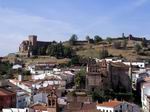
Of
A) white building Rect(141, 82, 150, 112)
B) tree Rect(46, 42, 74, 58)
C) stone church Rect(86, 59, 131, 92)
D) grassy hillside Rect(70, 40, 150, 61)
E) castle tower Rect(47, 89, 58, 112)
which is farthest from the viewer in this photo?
grassy hillside Rect(70, 40, 150, 61)

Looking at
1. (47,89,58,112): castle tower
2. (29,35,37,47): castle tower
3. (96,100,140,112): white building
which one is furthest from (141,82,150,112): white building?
(29,35,37,47): castle tower

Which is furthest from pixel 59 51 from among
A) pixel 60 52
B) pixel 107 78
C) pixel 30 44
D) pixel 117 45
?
pixel 107 78

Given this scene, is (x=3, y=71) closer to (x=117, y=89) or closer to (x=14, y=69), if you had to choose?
(x=14, y=69)

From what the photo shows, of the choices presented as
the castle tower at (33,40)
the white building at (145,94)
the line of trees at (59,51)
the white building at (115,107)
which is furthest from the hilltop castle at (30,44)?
the white building at (115,107)

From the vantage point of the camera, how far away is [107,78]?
180 ft

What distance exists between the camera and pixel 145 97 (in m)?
51.6

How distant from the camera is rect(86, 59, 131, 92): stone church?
174 feet

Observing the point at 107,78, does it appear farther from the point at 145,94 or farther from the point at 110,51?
the point at 110,51

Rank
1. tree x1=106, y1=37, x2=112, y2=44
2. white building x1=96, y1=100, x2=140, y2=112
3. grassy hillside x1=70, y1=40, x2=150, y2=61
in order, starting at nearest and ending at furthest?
white building x1=96, y1=100, x2=140, y2=112 → grassy hillside x1=70, y1=40, x2=150, y2=61 → tree x1=106, y1=37, x2=112, y2=44

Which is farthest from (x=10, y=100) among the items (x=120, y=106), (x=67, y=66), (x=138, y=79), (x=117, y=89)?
(x=67, y=66)

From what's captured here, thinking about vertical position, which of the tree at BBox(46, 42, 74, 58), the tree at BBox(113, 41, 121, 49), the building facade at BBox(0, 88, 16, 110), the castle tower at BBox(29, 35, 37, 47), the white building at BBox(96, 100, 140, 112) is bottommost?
the white building at BBox(96, 100, 140, 112)

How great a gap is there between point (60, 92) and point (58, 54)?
40.9 metres

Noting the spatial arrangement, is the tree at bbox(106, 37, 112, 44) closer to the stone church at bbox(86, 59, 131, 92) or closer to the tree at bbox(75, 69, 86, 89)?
the stone church at bbox(86, 59, 131, 92)

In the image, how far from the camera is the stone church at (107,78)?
53125 millimetres
